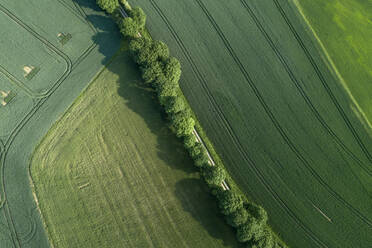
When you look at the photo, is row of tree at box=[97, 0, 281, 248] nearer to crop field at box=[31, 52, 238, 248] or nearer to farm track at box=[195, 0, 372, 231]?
crop field at box=[31, 52, 238, 248]

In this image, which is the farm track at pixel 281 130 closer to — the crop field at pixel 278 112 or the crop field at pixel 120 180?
the crop field at pixel 278 112

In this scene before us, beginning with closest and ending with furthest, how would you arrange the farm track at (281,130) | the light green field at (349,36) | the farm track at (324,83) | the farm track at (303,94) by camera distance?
the farm track at (281,130)
the farm track at (303,94)
the farm track at (324,83)
the light green field at (349,36)

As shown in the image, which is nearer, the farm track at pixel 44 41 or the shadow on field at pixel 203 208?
the shadow on field at pixel 203 208

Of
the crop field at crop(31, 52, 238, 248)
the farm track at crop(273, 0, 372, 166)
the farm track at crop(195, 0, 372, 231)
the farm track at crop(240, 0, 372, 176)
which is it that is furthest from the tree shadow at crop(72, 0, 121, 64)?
the farm track at crop(273, 0, 372, 166)

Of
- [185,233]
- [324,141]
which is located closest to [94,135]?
[185,233]

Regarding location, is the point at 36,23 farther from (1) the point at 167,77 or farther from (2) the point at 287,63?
(2) the point at 287,63

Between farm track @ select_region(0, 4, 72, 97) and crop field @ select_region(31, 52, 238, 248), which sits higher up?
farm track @ select_region(0, 4, 72, 97)

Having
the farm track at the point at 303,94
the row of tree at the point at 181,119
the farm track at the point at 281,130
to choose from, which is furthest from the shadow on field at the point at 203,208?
the farm track at the point at 303,94
